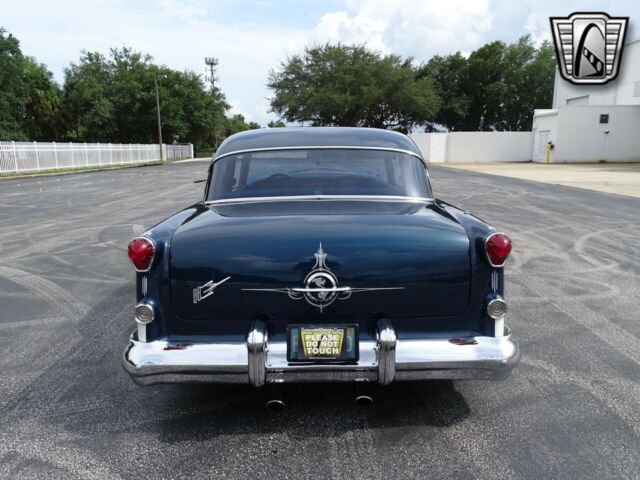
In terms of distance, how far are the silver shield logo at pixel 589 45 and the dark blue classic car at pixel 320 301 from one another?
27.4m

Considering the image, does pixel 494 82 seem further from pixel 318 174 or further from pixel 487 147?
pixel 318 174

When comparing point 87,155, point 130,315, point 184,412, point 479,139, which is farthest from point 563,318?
point 479,139

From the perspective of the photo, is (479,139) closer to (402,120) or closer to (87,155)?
(402,120)

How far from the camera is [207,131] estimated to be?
201ft

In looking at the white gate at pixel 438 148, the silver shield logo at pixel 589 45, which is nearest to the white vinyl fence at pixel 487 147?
the white gate at pixel 438 148

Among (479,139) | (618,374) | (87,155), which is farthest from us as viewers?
(479,139)

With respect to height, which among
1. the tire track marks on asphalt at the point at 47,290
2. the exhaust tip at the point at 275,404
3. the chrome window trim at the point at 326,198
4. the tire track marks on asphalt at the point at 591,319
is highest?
the chrome window trim at the point at 326,198

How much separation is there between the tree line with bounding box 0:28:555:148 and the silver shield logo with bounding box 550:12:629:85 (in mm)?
19338

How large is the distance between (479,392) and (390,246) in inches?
47.8

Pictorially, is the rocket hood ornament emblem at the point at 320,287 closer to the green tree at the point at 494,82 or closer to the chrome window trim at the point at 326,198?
the chrome window trim at the point at 326,198

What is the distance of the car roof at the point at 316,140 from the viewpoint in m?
3.97

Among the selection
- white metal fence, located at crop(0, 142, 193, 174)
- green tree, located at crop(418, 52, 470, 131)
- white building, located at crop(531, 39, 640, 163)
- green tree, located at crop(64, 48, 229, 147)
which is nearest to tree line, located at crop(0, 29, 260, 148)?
green tree, located at crop(64, 48, 229, 147)

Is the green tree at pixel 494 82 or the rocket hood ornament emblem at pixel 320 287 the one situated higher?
the green tree at pixel 494 82

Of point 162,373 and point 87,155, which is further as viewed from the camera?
point 87,155
